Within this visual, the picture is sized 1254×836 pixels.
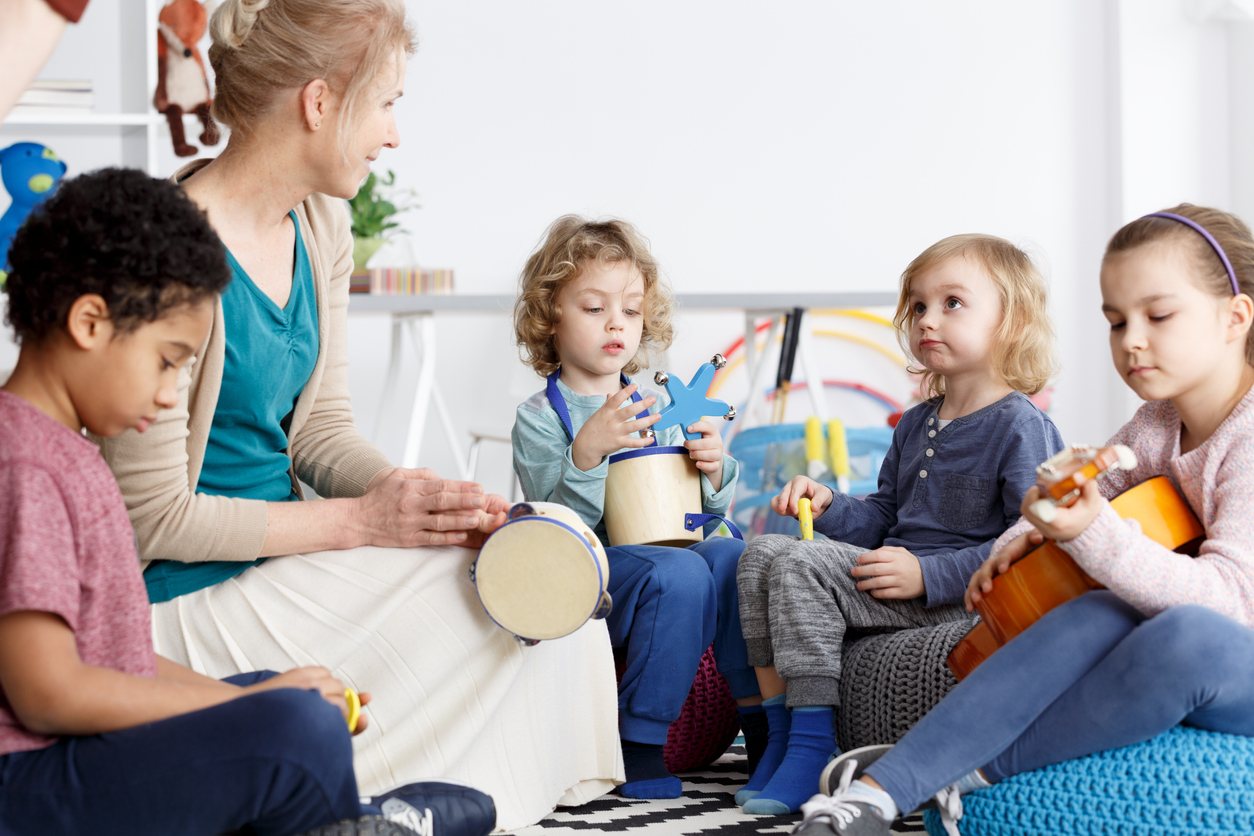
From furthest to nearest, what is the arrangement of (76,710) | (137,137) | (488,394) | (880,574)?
1. (488,394)
2. (137,137)
3. (880,574)
4. (76,710)

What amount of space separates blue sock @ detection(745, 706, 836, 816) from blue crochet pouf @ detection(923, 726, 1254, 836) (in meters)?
0.31

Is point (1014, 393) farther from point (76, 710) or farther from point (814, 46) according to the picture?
point (814, 46)

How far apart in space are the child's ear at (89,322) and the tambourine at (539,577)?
0.51 meters

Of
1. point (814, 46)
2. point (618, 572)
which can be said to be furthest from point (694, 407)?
point (814, 46)

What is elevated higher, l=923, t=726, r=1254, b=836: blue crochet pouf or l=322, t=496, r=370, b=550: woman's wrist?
l=322, t=496, r=370, b=550: woman's wrist

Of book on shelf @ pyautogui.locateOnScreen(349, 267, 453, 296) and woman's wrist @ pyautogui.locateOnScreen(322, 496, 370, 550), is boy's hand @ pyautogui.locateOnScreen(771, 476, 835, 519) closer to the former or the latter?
woman's wrist @ pyautogui.locateOnScreen(322, 496, 370, 550)

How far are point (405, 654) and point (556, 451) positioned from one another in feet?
1.93

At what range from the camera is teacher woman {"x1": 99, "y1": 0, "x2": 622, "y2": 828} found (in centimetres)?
127

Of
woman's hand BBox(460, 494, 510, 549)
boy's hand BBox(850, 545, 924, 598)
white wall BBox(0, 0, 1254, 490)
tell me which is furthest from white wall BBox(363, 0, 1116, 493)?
woman's hand BBox(460, 494, 510, 549)

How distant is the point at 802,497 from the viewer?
1740 millimetres

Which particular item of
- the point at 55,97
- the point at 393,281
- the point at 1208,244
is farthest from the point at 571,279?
the point at 55,97

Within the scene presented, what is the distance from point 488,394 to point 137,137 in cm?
160

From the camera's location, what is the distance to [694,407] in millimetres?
1745

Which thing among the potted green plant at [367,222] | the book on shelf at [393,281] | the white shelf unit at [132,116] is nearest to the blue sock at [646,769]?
the book on shelf at [393,281]
